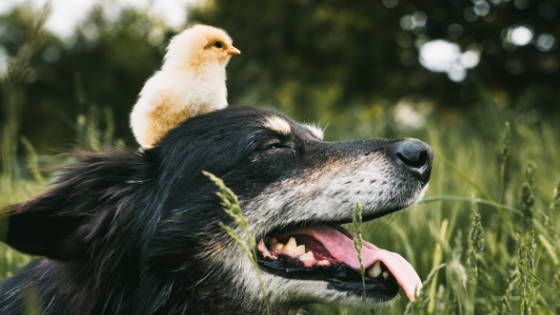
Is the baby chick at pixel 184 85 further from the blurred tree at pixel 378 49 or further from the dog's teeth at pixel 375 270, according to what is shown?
the blurred tree at pixel 378 49

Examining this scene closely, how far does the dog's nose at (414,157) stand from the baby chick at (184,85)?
0.80 m

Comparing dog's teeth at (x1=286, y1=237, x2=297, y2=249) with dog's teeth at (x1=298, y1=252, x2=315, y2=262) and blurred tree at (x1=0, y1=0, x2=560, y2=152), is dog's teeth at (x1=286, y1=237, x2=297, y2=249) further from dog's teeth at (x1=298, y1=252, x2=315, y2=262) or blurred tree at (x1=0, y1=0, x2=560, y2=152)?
blurred tree at (x1=0, y1=0, x2=560, y2=152)

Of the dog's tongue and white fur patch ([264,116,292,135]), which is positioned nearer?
the dog's tongue

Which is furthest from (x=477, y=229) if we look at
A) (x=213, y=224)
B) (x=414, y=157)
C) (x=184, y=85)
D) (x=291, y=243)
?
(x=184, y=85)

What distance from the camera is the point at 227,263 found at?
211 cm

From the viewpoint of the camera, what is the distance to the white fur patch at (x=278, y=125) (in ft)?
7.63

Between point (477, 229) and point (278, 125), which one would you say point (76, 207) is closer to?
point (278, 125)

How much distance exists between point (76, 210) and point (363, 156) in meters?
1.19

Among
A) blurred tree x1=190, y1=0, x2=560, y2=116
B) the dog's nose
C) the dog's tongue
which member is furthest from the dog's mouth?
blurred tree x1=190, y1=0, x2=560, y2=116

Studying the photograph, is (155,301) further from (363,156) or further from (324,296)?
(363,156)

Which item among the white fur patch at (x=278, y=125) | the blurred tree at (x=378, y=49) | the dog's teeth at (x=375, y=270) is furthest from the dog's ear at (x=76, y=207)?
the blurred tree at (x=378, y=49)

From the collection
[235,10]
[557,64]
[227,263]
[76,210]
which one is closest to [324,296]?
[227,263]

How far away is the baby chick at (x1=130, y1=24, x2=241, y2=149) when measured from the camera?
2.08 metres

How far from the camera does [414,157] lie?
222 centimetres
